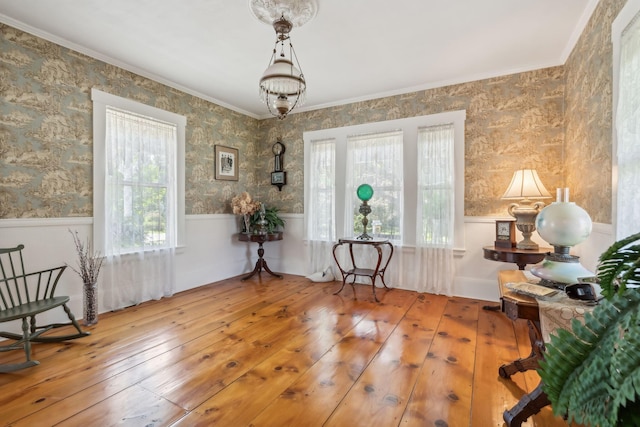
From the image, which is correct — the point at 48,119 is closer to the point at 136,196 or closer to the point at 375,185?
the point at 136,196

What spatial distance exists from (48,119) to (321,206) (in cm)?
317

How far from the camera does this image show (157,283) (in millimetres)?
3520

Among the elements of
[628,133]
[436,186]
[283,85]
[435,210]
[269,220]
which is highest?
[283,85]

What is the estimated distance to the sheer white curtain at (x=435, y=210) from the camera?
11.8ft

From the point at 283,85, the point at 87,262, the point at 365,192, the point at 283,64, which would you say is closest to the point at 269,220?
the point at 365,192

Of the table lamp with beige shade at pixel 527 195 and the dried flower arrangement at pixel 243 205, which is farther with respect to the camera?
the dried flower arrangement at pixel 243 205

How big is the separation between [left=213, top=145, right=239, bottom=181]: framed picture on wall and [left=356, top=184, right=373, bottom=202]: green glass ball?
2.03 m

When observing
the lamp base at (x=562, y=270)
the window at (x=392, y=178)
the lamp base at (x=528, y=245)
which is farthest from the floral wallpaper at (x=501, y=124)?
the lamp base at (x=562, y=270)

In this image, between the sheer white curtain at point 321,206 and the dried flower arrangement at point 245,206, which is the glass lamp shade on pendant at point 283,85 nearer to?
the sheer white curtain at point 321,206

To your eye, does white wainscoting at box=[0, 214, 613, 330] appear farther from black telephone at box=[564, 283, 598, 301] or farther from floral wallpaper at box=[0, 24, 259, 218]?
black telephone at box=[564, 283, 598, 301]

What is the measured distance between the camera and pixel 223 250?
4.49 meters

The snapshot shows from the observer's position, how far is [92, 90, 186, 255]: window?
3041mm

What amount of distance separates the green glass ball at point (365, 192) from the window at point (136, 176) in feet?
7.60

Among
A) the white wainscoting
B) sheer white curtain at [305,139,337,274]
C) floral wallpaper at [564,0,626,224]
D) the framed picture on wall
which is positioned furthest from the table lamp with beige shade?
the framed picture on wall
